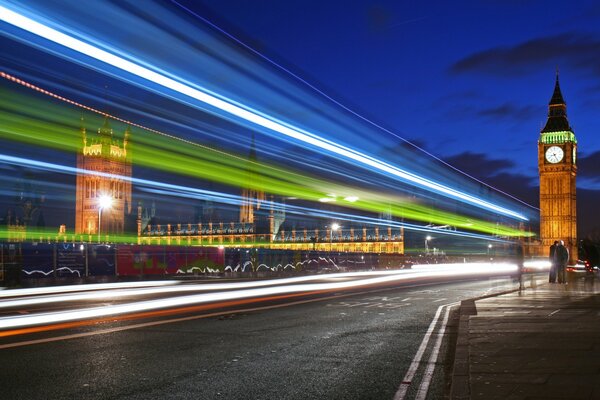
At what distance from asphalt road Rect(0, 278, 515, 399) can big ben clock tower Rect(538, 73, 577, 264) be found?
119 metres

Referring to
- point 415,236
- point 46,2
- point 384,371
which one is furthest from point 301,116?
point 415,236

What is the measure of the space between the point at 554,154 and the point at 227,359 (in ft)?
430

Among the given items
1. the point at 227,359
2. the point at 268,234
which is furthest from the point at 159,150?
the point at 268,234

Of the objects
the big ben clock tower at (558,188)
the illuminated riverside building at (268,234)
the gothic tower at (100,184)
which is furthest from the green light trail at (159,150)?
the gothic tower at (100,184)

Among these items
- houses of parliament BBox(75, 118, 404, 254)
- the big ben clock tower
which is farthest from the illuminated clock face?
houses of parliament BBox(75, 118, 404, 254)

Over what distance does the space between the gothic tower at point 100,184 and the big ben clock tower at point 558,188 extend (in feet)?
291

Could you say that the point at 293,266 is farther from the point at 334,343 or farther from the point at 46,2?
the point at 334,343

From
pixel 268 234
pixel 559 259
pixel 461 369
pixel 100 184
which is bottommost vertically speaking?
pixel 268 234

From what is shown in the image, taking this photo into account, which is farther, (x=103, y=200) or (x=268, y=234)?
(x=268, y=234)

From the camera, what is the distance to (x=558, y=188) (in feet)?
414

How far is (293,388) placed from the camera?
7164 mm

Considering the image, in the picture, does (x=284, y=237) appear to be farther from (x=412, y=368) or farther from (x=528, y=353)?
(x=412, y=368)

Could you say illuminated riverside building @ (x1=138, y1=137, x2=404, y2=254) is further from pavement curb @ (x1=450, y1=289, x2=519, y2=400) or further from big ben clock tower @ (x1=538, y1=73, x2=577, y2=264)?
pavement curb @ (x1=450, y1=289, x2=519, y2=400)

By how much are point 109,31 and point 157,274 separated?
56.9 ft
